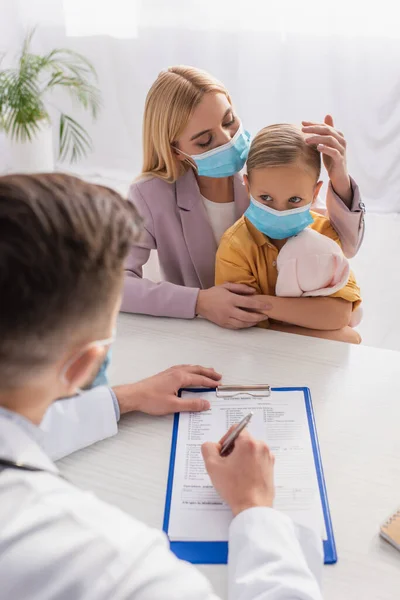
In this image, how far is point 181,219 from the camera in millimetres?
1519

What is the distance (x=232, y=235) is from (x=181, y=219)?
0.19 metres

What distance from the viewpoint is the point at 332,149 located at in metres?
1.27

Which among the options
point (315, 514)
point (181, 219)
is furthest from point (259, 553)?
point (181, 219)

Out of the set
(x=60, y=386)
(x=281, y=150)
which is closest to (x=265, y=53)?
(x=281, y=150)

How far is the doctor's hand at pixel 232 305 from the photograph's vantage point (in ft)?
4.17

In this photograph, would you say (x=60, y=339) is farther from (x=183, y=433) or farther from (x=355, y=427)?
(x=355, y=427)

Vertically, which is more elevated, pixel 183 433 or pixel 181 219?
pixel 181 219

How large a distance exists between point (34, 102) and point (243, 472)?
2.48 m

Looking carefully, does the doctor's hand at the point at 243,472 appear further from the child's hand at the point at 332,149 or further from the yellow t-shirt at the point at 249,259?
the child's hand at the point at 332,149

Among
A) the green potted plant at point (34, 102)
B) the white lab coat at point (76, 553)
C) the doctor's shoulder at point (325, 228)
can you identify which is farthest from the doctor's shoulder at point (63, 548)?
the green potted plant at point (34, 102)

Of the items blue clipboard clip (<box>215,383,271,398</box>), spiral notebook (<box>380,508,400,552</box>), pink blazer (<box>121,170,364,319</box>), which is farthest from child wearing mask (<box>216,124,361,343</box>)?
spiral notebook (<box>380,508,400,552</box>)

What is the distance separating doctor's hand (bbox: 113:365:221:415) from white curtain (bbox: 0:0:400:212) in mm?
2260

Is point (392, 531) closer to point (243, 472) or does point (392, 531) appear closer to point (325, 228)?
point (243, 472)

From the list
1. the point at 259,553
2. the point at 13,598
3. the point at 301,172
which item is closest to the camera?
→ the point at 13,598
